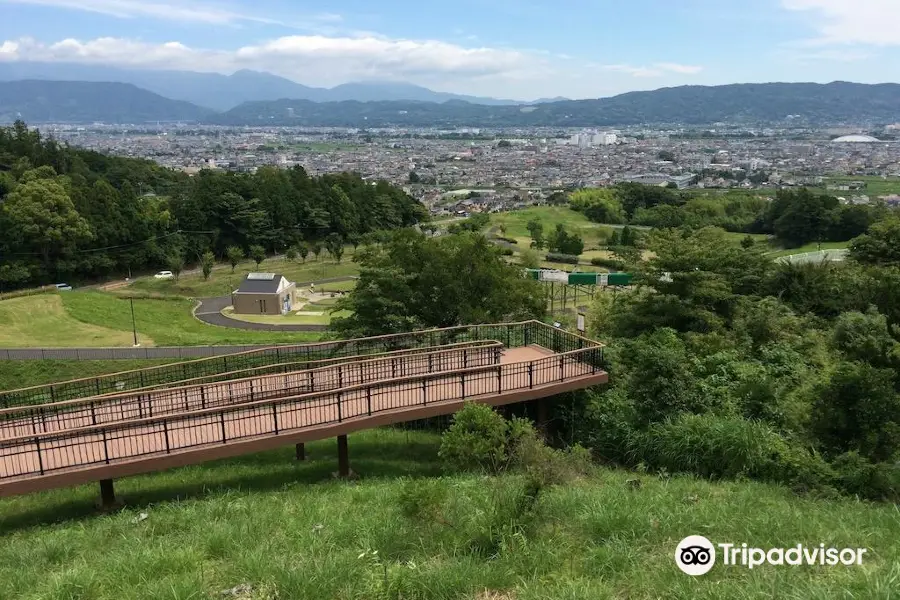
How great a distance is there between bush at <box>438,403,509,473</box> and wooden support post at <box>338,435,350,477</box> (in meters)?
1.96

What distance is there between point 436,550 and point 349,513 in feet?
6.07

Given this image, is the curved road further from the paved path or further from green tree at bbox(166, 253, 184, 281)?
the paved path

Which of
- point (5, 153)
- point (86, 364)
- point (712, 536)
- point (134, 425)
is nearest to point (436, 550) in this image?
point (712, 536)

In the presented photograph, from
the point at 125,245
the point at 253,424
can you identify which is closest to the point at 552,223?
the point at 125,245

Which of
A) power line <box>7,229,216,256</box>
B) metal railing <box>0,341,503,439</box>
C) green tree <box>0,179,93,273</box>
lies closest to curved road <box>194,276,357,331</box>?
green tree <box>0,179,93,273</box>

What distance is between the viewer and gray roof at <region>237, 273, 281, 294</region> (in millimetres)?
39125

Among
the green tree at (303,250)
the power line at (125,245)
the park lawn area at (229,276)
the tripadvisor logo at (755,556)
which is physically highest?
the tripadvisor logo at (755,556)

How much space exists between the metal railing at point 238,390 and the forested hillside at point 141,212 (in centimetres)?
3852

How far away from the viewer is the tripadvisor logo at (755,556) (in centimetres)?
512

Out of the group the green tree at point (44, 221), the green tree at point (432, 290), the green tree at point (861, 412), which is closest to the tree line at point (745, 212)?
the green tree at point (432, 290)

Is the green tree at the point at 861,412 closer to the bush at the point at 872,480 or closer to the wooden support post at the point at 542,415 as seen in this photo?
the bush at the point at 872,480

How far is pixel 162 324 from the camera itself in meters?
32.8

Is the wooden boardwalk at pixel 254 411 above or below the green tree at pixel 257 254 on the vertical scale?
above

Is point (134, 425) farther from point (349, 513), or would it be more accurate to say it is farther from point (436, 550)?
point (436, 550)
